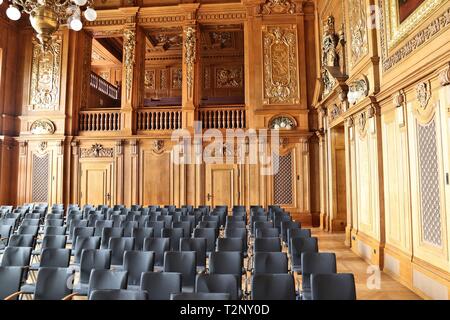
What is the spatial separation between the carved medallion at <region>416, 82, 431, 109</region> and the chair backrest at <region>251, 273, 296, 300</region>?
3291 millimetres

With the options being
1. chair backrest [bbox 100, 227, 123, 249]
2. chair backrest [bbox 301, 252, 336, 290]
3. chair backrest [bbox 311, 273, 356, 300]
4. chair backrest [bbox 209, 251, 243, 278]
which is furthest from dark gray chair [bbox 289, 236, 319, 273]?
chair backrest [bbox 100, 227, 123, 249]

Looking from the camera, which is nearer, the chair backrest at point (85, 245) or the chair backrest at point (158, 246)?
the chair backrest at point (158, 246)

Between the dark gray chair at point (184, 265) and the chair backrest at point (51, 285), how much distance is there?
1.11m

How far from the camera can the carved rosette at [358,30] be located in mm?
6887

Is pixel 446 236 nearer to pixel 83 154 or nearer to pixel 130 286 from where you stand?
pixel 130 286

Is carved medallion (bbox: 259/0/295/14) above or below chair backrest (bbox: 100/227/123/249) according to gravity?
above

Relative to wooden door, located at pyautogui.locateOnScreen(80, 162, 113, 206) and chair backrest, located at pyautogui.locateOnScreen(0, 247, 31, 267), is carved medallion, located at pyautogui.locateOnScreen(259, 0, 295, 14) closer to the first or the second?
wooden door, located at pyautogui.locateOnScreen(80, 162, 113, 206)

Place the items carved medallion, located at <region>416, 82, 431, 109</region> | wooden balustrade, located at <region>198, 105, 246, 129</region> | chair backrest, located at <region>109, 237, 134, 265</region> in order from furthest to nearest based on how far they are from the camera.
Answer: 1. wooden balustrade, located at <region>198, 105, 246, 129</region>
2. chair backrest, located at <region>109, 237, 134, 265</region>
3. carved medallion, located at <region>416, 82, 431, 109</region>

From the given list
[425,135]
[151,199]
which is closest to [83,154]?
[151,199]

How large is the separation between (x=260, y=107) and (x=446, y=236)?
26.0ft

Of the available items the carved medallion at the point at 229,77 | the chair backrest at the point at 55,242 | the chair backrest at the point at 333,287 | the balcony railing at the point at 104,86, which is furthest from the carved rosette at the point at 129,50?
the chair backrest at the point at 333,287

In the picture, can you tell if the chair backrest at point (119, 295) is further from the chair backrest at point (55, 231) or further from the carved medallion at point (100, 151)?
the carved medallion at point (100, 151)

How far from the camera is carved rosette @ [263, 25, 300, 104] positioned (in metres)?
11.5

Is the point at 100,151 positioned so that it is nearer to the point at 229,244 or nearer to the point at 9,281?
the point at 229,244
